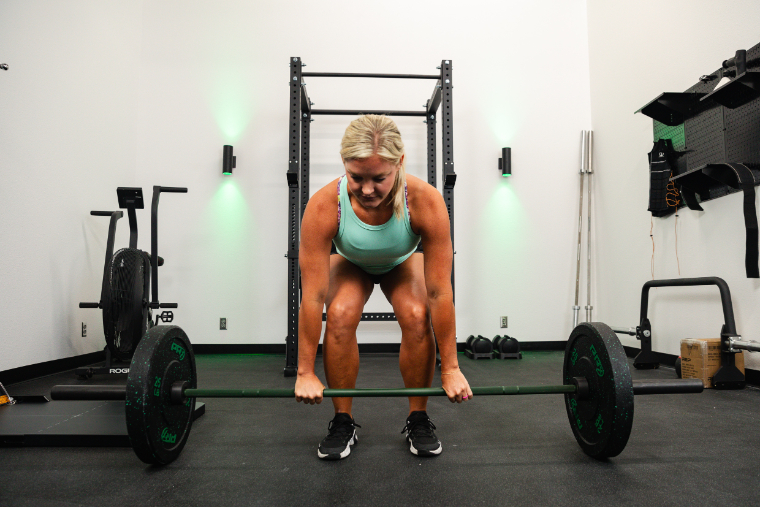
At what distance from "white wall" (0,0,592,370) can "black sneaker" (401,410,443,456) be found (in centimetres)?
223

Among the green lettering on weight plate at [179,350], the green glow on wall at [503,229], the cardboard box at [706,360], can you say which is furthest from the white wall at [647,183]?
the green lettering on weight plate at [179,350]

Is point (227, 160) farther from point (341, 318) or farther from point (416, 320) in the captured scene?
point (416, 320)

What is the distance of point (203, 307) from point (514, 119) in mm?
3038

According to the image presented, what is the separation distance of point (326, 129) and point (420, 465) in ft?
9.96

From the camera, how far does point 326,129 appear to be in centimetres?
386

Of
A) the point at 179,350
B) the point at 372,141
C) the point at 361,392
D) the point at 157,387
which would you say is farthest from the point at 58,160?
the point at 361,392

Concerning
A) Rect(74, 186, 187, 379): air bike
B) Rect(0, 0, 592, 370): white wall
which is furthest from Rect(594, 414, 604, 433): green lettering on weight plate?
Rect(0, 0, 592, 370): white wall

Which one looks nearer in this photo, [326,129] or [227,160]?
[227,160]

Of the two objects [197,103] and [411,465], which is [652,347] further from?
[197,103]

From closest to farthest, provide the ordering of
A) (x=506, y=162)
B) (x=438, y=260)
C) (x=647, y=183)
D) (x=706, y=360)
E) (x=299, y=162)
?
(x=438, y=260) < (x=706, y=360) < (x=299, y=162) < (x=647, y=183) < (x=506, y=162)

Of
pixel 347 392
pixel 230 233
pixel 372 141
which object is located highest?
pixel 372 141

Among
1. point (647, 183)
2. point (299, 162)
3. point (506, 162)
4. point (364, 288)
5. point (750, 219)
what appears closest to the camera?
point (364, 288)

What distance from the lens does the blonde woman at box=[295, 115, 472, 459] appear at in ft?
4.39

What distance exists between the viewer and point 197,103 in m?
3.87
